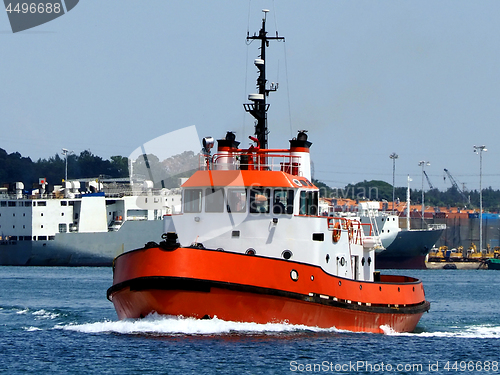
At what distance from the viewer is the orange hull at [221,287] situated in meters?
20.3

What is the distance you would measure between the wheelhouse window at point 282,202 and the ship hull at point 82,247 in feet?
196

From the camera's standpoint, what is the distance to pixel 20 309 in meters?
33.6

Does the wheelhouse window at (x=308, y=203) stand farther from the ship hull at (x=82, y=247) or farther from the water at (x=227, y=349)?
the ship hull at (x=82, y=247)

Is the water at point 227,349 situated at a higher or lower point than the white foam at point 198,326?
lower

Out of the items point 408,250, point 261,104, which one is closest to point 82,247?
point 408,250

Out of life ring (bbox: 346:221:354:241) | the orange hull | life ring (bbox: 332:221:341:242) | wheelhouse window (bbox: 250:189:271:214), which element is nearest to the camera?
the orange hull

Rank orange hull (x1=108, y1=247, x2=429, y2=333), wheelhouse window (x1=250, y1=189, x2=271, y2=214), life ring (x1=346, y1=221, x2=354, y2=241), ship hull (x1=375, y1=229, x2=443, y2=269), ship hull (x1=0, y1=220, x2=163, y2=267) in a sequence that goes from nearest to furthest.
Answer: orange hull (x1=108, y1=247, x2=429, y2=333) < wheelhouse window (x1=250, y1=189, x2=271, y2=214) < life ring (x1=346, y1=221, x2=354, y2=241) < ship hull (x1=0, y1=220, x2=163, y2=267) < ship hull (x1=375, y1=229, x2=443, y2=269)

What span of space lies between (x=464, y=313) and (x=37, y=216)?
197 feet

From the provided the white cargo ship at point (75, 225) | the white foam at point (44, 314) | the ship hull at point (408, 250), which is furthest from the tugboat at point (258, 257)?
the ship hull at point (408, 250)

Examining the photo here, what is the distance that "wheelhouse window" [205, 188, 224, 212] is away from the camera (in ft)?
74.9

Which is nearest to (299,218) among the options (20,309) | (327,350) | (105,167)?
(327,350)

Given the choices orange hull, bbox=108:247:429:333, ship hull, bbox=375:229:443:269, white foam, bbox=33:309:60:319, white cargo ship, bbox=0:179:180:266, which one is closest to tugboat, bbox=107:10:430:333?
orange hull, bbox=108:247:429:333

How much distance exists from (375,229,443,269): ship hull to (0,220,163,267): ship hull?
26.8 m

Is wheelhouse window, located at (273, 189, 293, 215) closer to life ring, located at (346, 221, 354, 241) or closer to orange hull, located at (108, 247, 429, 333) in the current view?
orange hull, located at (108, 247, 429, 333)
